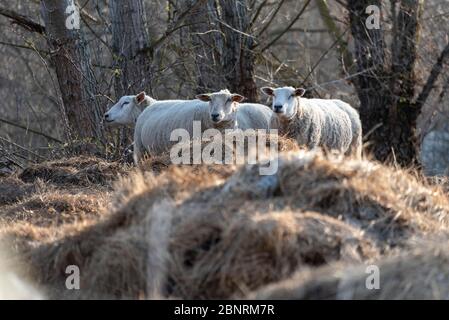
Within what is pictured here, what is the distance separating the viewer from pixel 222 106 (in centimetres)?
1313

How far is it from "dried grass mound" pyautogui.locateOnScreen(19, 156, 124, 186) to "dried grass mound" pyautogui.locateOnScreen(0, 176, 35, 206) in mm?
338

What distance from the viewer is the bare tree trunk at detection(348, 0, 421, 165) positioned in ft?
57.2

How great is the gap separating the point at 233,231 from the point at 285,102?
6799 millimetres

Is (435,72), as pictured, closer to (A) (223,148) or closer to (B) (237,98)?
(B) (237,98)

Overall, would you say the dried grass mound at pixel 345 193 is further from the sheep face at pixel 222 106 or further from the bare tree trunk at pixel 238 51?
the bare tree trunk at pixel 238 51

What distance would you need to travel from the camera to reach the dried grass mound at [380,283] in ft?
18.6

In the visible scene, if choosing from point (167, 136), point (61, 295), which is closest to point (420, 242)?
point (61, 295)

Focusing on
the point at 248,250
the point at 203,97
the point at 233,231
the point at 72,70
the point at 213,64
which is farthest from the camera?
the point at 213,64

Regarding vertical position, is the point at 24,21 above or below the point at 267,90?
above

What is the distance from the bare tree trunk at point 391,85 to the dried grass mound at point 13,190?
7938 millimetres

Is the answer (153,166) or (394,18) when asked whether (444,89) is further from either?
(153,166)

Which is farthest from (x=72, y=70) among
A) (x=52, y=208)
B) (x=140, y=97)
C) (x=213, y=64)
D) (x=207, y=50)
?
(x=52, y=208)

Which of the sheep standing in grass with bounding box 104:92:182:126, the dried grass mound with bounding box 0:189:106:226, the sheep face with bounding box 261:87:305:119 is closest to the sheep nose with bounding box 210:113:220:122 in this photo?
the sheep face with bounding box 261:87:305:119
